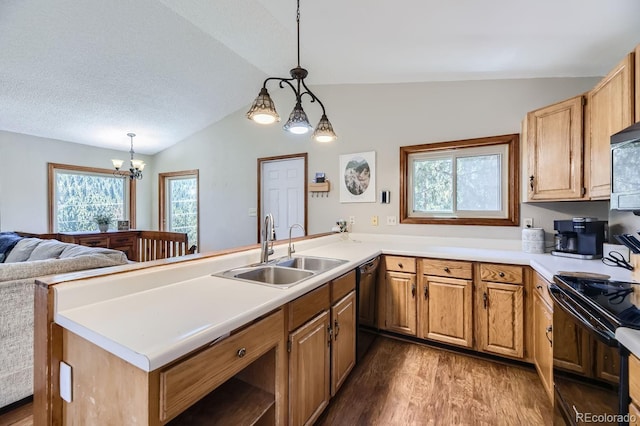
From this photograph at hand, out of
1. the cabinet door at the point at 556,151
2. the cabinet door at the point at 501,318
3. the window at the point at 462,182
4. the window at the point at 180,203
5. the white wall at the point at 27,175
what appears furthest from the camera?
the window at the point at 180,203

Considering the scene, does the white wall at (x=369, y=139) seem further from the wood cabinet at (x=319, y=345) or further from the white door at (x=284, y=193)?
the wood cabinet at (x=319, y=345)

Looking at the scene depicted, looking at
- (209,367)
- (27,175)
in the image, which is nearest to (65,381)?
(209,367)

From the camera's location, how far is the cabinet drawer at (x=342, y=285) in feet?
5.59

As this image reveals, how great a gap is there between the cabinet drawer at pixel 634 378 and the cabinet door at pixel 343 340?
4.00ft

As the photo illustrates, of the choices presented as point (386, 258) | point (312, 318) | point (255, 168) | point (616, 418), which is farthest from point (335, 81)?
point (616, 418)

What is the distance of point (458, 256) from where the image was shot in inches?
89.4

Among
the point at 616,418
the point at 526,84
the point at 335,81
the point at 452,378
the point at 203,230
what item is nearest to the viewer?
the point at 616,418

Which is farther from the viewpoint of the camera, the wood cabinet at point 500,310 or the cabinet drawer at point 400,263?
the cabinet drawer at point 400,263

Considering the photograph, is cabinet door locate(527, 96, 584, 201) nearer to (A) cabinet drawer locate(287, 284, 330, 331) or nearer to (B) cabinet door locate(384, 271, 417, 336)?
(B) cabinet door locate(384, 271, 417, 336)

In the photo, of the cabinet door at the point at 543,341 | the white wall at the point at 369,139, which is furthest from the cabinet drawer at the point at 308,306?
the white wall at the point at 369,139

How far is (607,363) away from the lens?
3.20ft

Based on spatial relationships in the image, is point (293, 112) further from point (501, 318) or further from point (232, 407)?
point (501, 318)

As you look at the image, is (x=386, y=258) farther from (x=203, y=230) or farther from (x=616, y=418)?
(x=203, y=230)

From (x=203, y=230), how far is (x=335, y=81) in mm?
3302
